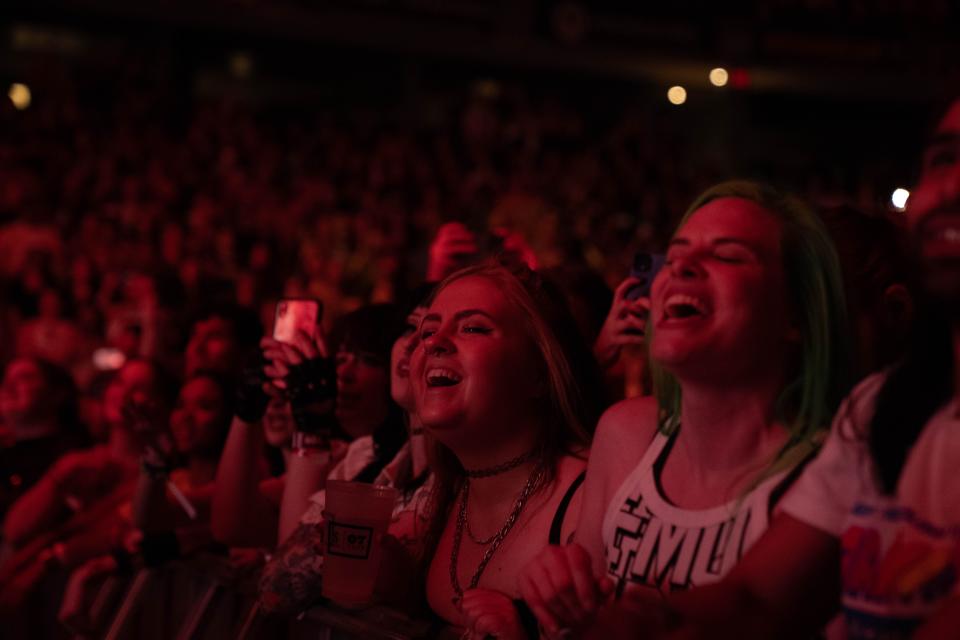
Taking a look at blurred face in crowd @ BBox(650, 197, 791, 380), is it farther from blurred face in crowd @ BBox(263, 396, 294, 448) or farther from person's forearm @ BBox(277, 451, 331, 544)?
blurred face in crowd @ BBox(263, 396, 294, 448)

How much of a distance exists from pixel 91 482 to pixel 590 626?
10.3ft

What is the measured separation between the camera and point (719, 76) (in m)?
17.8

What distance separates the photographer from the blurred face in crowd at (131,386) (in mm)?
4352

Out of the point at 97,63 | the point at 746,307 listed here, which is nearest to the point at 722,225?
the point at 746,307

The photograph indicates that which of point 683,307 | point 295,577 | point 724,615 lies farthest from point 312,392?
point 724,615

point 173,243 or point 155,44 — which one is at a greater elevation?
point 155,44

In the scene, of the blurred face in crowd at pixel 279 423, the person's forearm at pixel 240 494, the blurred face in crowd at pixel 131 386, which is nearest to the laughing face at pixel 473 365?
the person's forearm at pixel 240 494

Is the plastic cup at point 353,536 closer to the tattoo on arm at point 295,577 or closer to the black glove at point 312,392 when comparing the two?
the tattoo on arm at point 295,577

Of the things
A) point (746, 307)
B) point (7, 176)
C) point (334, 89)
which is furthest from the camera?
point (334, 89)

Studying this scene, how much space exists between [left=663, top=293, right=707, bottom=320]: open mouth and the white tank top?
8.5 inches

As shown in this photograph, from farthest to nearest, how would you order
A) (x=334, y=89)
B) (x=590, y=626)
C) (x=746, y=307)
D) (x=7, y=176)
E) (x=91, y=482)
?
(x=334, y=89), (x=7, y=176), (x=91, y=482), (x=746, y=307), (x=590, y=626)

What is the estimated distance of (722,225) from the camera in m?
1.96

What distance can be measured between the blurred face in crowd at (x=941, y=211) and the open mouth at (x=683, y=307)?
44cm

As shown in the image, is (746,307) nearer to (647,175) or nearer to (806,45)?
(647,175)
